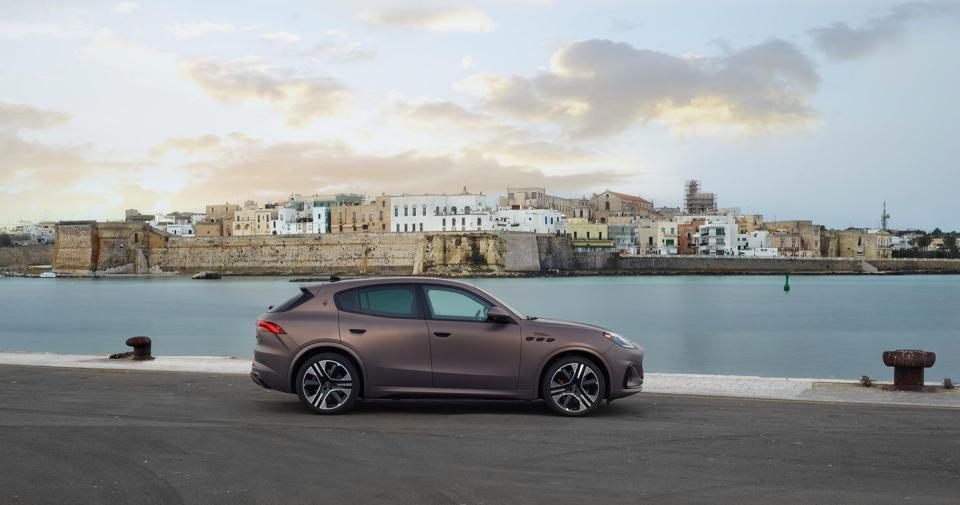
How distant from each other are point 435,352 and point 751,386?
4.22 m

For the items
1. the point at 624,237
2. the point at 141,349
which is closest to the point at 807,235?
the point at 624,237

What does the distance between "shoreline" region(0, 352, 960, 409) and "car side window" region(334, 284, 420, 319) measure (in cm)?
302

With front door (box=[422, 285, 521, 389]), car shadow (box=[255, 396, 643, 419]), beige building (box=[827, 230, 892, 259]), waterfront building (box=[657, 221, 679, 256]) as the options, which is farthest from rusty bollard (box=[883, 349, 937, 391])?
beige building (box=[827, 230, 892, 259])

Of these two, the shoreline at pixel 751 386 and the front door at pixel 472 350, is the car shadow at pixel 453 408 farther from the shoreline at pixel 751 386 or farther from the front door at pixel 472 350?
the shoreline at pixel 751 386

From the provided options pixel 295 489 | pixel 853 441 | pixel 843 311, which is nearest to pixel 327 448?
pixel 295 489

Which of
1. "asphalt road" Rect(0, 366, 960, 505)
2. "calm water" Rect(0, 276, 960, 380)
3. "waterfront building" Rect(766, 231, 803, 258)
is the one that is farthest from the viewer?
"waterfront building" Rect(766, 231, 803, 258)

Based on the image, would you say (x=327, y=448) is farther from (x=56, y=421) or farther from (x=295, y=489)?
(x=56, y=421)

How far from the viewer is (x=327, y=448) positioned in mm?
7871

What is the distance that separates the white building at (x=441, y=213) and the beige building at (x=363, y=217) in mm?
2748

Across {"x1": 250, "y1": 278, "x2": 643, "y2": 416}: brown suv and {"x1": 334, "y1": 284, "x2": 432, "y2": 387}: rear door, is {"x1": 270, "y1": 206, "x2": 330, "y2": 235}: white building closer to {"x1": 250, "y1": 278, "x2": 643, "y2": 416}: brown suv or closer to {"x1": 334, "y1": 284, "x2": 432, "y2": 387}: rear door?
{"x1": 250, "y1": 278, "x2": 643, "y2": 416}: brown suv

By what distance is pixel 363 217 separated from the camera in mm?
132375

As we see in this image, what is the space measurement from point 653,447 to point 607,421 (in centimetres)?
134

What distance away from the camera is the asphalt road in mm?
6359

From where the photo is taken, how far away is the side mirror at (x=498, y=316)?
372 inches
